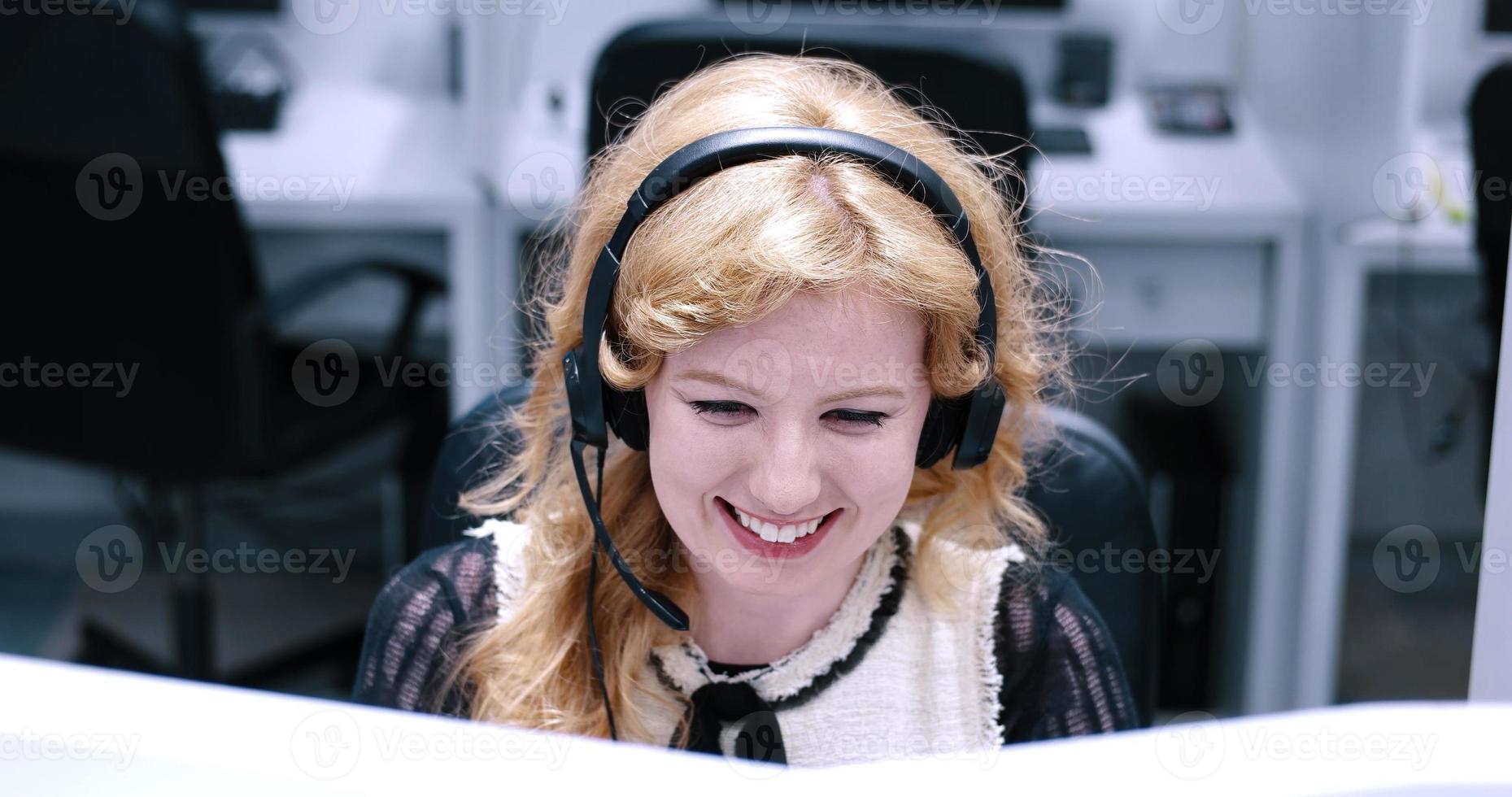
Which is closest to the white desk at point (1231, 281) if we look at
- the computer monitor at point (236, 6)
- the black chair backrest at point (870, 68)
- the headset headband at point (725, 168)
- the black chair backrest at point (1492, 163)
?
the black chair backrest at point (1492, 163)

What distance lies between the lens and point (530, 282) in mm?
2014

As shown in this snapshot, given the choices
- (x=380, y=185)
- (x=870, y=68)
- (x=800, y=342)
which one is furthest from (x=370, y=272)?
(x=800, y=342)

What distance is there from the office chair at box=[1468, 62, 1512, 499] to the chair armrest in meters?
1.46

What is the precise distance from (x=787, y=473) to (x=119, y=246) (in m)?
1.28

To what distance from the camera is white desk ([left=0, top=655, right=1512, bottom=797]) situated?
30 centimetres

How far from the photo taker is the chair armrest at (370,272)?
1.76 meters

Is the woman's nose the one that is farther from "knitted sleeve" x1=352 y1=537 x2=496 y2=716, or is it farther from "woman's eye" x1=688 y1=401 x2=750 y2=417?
"knitted sleeve" x1=352 y1=537 x2=496 y2=716

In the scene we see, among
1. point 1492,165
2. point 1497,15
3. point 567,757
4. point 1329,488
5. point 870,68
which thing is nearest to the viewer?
point 567,757

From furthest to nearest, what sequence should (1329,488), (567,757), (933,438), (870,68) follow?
(1329,488) < (870,68) < (933,438) < (567,757)

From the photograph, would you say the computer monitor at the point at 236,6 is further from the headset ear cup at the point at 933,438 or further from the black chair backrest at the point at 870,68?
the headset ear cup at the point at 933,438

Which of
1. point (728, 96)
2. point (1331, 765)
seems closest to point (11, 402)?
point (728, 96)

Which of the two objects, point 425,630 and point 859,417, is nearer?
point 859,417

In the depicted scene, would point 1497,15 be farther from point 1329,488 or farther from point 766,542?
point 766,542

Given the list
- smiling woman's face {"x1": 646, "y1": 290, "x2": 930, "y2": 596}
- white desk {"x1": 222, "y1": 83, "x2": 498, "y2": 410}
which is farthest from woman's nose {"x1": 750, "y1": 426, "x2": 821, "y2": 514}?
white desk {"x1": 222, "y1": 83, "x2": 498, "y2": 410}
